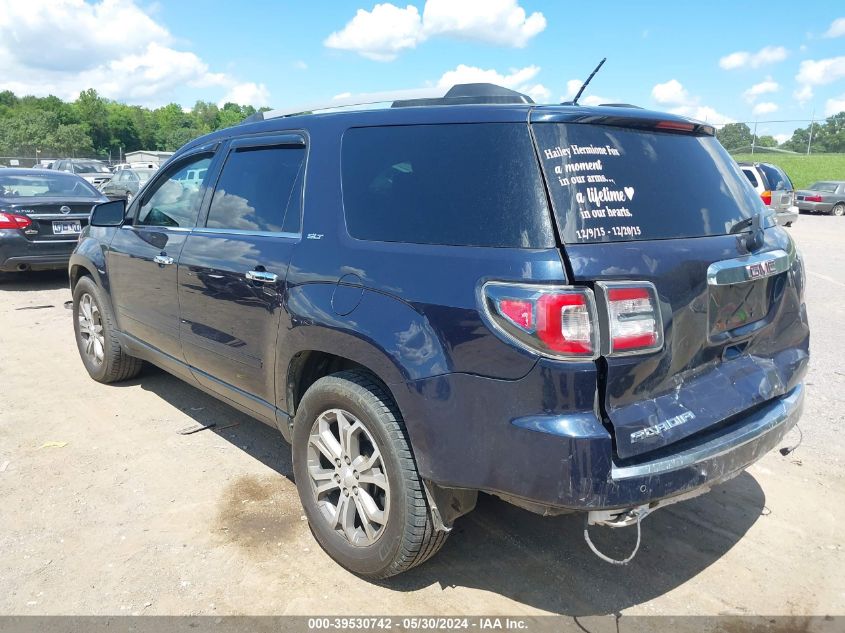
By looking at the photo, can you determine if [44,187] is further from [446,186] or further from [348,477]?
[446,186]

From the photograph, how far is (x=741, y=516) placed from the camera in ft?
11.1

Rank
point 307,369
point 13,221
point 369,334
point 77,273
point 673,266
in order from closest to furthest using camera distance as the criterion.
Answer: point 673,266, point 369,334, point 307,369, point 77,273, point 13,221

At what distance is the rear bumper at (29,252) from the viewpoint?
8.52 m

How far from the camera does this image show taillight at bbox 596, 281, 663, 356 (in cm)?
216

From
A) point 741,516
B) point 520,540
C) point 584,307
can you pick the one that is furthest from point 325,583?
point 741,516

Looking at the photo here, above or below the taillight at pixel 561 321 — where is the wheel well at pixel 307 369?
below

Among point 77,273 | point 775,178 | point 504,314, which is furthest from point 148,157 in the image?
point 504,314

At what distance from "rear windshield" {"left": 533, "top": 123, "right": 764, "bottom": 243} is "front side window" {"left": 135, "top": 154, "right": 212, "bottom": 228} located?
237 centimetres

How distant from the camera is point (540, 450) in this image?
2.18 m

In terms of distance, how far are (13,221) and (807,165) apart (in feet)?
152

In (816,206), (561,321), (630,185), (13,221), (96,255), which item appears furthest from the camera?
(816,206)

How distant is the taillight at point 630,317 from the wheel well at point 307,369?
4.05 feet

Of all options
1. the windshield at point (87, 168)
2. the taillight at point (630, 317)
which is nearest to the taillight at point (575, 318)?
the taillight at point (630, 317)

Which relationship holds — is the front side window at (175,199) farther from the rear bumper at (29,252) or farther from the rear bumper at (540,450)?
the rear bumper at (29,252)
